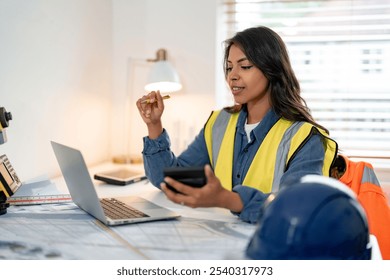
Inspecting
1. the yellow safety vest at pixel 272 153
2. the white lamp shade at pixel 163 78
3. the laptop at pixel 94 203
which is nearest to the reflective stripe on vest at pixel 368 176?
the yellow safety vest at pixel 272 153

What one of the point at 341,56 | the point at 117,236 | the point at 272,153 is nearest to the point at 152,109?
the point at 272,153

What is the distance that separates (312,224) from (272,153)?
495 mm

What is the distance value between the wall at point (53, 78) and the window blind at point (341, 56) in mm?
576

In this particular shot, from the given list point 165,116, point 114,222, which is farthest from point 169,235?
point 165,116

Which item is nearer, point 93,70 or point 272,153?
point 272,153

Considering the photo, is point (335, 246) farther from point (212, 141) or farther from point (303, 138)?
point (212, 141)

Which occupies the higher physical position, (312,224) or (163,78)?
(163,78)

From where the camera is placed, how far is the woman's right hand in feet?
4.11

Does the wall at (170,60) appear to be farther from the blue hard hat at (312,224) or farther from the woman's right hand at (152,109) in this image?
the blue hard hat at (312,224)

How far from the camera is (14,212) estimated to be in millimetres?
1092

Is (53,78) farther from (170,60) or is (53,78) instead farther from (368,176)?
(368,176)

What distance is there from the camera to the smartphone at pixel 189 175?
0.84 m

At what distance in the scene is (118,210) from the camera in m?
1.06
